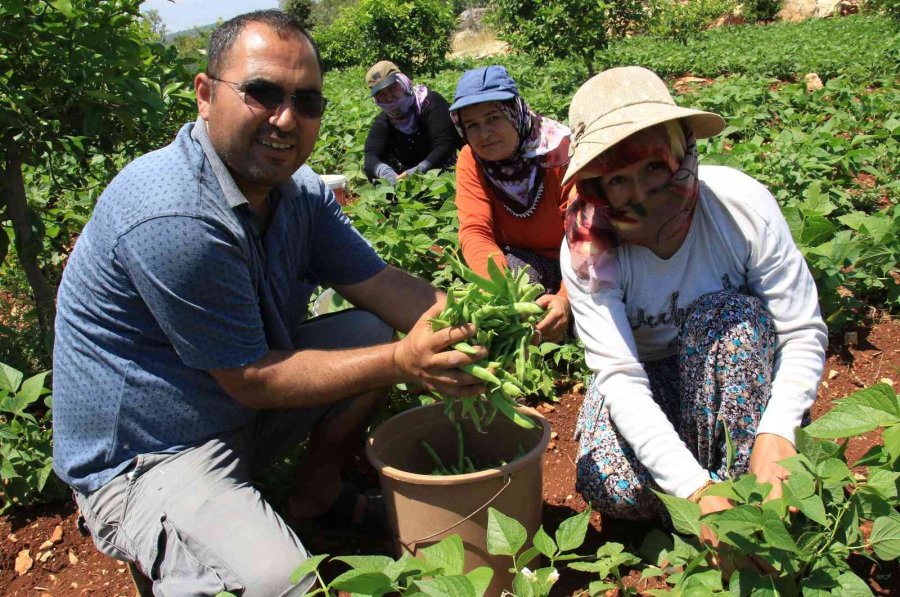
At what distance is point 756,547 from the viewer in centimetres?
152

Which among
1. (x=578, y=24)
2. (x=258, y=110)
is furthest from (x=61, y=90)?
(x=578, y=24)

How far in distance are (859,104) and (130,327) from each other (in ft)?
20.4

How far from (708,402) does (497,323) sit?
1.91ft

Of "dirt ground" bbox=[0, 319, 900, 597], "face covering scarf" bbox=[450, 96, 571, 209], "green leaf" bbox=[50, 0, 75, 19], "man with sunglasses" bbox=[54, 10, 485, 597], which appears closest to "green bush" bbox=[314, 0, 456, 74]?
"face covering scarf" bbox=[450, 96, 571, 209]

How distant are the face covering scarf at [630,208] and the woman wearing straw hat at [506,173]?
913 millimetres

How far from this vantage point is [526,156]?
10.4 feet

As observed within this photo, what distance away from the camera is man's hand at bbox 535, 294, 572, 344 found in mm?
2180

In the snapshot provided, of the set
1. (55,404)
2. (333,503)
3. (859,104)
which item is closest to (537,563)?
(333,503)

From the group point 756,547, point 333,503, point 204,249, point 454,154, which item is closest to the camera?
point 756,547

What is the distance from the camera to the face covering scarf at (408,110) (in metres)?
5.43

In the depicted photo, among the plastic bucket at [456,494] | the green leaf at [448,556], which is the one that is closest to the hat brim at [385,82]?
the plastic bucket at [456,494]

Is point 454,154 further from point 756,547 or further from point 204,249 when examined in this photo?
point 756,547

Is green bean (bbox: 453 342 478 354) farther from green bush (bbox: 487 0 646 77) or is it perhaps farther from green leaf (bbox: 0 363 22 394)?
green bush (bbox: 487 0 646 77)

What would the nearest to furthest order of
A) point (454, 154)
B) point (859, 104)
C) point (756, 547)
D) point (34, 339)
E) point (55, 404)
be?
point (756, 547), point (55, 404), point (34, 339), point (454, 154), point (859, 104)
